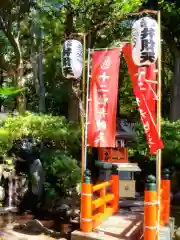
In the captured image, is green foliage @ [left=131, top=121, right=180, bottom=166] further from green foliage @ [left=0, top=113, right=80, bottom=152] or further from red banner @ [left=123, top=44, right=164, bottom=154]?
red banner @ [left=123, top=44, right=164, bottom=154]

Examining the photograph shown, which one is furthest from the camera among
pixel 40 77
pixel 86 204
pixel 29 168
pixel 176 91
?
pixel 176 91

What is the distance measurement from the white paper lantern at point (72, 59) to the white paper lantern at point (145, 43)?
1684 millimetres

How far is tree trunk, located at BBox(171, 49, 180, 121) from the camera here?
62.4ft

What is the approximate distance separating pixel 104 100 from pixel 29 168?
22.9ft

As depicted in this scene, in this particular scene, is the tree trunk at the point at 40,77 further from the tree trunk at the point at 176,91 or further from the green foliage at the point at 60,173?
the tree trunk at the point at 176,91

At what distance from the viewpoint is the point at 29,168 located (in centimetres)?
1345

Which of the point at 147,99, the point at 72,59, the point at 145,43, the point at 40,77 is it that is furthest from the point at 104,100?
the point at 40,77

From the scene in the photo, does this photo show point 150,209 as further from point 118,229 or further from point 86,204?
point 118,229

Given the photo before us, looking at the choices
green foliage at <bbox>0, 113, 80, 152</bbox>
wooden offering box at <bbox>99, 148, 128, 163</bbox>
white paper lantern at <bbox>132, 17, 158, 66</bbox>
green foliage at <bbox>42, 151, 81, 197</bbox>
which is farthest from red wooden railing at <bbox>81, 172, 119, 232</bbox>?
green foliage at <bbox>0, 113, 80, 152</bbox>

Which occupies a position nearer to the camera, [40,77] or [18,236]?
[18,236]

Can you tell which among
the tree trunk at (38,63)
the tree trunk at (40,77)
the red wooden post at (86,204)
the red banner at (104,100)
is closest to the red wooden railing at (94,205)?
the red wooden post at (86,204)

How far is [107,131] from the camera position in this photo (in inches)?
292

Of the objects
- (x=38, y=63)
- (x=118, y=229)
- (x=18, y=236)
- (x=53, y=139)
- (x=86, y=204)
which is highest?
(x=38, y=63)

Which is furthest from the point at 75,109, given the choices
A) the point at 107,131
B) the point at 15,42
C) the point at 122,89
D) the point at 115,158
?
the point at 107,131
